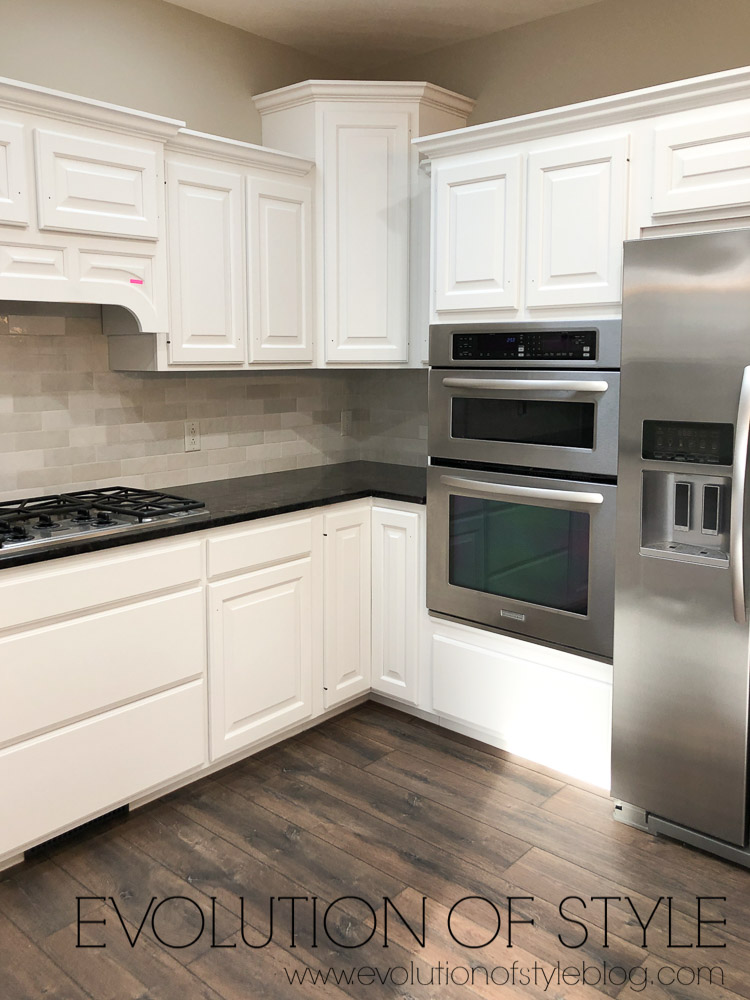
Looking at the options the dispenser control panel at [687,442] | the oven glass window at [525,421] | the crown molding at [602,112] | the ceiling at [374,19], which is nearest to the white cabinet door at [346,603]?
the oven glass window at [525,421]

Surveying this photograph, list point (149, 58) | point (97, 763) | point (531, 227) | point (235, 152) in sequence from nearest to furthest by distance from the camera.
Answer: point (97, 763) → point (531, 227) → point (235, 152) → point (149, 58)

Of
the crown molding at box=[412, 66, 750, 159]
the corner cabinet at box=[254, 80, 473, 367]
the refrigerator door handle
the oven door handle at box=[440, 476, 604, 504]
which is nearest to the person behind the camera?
the refrigerator door handle

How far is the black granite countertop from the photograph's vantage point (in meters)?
2.42

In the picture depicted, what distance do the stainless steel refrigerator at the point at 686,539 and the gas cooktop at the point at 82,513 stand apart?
144 cm

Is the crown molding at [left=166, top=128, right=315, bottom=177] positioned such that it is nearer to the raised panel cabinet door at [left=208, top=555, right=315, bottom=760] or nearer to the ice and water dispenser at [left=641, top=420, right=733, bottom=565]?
the raised panel cabinet door at [left=208, top=555, right=315, bottom=760]

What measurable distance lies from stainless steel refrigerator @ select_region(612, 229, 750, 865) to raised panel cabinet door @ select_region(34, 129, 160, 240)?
153 cm

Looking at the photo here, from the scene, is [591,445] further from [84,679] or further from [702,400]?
[84,679]

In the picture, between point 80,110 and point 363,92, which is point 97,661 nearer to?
point 80,110

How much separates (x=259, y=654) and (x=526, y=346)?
141cm

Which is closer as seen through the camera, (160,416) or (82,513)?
(82,513)

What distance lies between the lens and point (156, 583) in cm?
265

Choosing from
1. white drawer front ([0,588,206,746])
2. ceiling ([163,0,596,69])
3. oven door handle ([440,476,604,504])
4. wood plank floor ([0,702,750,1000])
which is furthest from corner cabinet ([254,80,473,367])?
wood plank floor ([0,702,750,1000])

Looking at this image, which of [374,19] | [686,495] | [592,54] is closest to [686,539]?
[686,495]

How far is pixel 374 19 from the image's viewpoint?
3.36 metres
